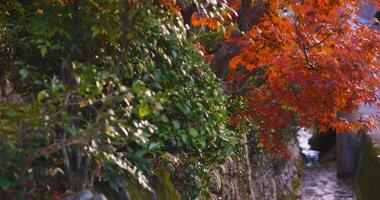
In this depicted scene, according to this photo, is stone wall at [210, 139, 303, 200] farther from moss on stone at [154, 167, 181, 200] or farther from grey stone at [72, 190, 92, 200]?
grey stone at [72, 190, 92, 200]

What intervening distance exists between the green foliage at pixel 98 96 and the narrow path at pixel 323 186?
847 cm

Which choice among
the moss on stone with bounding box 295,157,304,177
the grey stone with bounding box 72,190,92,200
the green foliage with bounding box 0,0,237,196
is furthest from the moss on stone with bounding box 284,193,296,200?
the grey stone with bounding box 72,190,92,200

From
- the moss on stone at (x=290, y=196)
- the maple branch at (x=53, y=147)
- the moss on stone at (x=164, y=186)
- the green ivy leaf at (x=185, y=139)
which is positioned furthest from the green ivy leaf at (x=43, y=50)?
the moss on stone at (x=290, y=196)

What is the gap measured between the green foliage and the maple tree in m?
1.38

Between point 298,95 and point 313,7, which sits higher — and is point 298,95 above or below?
below

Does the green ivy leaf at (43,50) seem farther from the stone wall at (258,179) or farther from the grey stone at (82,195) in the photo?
the stone wall at (258,179)

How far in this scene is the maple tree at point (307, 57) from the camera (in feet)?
20.1

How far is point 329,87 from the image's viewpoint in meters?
5.99

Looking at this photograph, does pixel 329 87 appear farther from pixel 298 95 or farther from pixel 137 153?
pixel 137 153

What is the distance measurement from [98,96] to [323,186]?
1154cm

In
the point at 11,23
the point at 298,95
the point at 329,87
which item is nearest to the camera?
the point at 11,23

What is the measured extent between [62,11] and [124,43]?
51 cm

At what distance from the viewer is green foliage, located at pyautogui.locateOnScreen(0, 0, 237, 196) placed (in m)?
3.03

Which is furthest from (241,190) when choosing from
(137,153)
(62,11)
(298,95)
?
(62,11)
